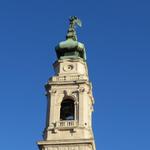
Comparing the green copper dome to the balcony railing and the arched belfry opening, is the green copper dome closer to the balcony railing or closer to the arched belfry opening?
the arched belfry opening

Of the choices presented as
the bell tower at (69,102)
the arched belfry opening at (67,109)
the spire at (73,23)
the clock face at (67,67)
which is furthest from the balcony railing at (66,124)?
the spire at (73,23)

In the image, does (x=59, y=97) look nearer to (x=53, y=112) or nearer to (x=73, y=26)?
(x=53, y=112)

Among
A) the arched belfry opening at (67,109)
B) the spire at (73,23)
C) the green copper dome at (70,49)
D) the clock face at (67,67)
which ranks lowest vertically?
the arched belfry opening at (67,109)

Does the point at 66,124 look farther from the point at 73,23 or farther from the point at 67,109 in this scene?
the point at 73,23

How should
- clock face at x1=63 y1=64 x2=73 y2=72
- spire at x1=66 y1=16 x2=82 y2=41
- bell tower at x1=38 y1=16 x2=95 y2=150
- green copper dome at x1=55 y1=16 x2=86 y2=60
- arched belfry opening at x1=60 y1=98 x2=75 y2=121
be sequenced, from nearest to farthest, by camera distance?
bell tower at x1=38 y1=16 x2=95 y2=150
arched belfry opening at x1=60 y1=98 x2=75 y2=121
clock face at x1=63 y1=64 x2=73 y2=72
green copper dome at x1=55 y1=16 x2=86 y2=60
spire at x1=66 y1=16 x2=82 y2=41

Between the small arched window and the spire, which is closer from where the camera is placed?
the small arched window

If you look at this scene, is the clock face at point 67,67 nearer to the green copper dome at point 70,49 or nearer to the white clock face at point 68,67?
the white clock face at point 68,67

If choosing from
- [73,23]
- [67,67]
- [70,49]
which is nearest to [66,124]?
[67,67]

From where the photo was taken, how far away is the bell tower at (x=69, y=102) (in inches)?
1773

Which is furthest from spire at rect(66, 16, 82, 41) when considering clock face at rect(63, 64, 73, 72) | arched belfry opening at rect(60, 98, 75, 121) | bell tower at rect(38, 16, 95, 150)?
arched belfry opening at rect(60, 98, 75, 121)

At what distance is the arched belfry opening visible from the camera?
4808cm

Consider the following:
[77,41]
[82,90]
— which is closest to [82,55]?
[77,41]

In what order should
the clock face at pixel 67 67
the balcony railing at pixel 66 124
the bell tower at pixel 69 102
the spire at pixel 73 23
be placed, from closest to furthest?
the bell tower at pixel 69 102 < the balcony railing at pixel 66 124 < the clock face at pixel 67 67 < the spire at pixel 73 23

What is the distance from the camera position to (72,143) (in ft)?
148
